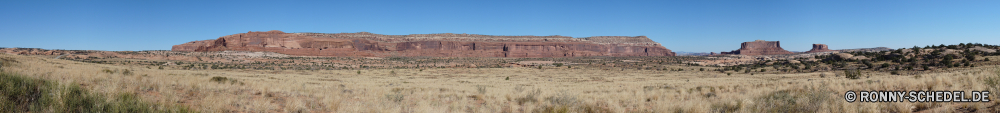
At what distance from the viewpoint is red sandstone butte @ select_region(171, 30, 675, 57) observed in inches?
3789

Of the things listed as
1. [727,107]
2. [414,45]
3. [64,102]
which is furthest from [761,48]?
Result: [64,102]

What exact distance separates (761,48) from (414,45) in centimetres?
11978

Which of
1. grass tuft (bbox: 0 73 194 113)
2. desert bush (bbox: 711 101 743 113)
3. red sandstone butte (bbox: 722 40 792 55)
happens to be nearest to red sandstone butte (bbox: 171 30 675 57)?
red sandstone butte (bbox: 722 40 792 55)

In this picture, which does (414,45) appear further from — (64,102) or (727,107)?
(64,102)

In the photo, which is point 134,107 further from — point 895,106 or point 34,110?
point 895,106

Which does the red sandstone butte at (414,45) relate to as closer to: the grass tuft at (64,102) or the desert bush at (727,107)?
the grass tuft at (64,102)

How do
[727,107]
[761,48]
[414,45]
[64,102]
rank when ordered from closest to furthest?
[64,102] < [727,107] < [414,45] < [761,48]

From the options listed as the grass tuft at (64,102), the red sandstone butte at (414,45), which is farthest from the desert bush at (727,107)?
the red sandstone butte at (414,45)

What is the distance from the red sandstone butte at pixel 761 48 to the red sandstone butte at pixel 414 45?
2761cm

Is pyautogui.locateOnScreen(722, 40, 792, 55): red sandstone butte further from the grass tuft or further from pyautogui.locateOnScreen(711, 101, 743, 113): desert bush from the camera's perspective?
the grass tuft

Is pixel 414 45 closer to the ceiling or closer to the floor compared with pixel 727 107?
closer to the ceiling

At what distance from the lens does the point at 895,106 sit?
18.3ft

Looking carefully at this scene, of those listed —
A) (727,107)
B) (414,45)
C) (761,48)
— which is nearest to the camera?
(727,107)

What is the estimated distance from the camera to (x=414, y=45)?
11750 centimetres
